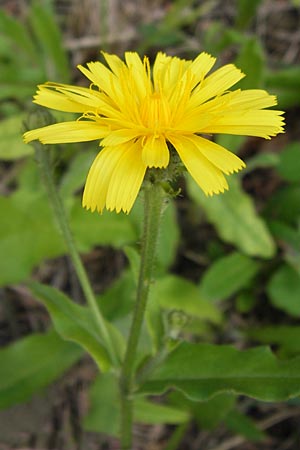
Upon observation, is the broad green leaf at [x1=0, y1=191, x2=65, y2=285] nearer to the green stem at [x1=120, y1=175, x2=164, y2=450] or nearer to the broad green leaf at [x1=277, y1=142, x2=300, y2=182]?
the green stem at [x1=120, y1=175, x2=164, y2=450]

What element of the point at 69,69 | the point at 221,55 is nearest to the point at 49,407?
the point at 69,69

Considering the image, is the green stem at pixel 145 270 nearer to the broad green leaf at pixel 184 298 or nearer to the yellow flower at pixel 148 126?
the yellow flower at pixel 148 126

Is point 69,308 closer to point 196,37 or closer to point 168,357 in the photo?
point 168,357

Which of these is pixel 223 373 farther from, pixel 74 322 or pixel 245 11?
pixel 245 11

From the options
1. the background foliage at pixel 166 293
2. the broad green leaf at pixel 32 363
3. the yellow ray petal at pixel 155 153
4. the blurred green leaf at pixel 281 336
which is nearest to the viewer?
the yellow ray petal at pixel 155 153

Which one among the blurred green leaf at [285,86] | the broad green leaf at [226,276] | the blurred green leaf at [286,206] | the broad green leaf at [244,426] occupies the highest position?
the blurred green leaf at [285,86]

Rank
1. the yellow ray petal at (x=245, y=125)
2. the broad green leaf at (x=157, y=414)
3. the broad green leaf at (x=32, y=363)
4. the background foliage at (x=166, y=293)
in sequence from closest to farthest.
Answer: the yellow ray petal at (x=245, y=125), the background foliage at (x=166, y=293), the broad green leaf at (x=32, y=363), the broad green leaf at (x=157, y=414)

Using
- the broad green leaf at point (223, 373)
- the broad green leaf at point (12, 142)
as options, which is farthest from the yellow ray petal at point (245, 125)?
the broad green leaf at point (12, 142)

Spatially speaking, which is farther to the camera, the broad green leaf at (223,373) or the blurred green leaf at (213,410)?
→ the blurred green leaf at (213,410)

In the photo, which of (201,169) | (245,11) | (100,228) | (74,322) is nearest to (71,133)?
(201,169)
